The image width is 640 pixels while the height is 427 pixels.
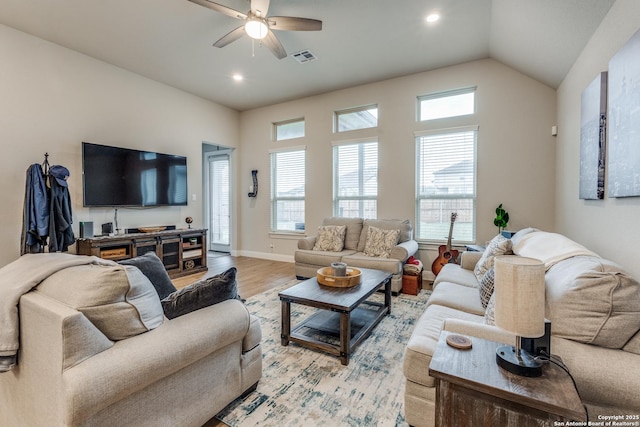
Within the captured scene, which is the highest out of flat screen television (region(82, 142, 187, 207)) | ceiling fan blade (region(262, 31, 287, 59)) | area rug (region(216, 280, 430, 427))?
ceiling fan blade (region(262, 31, 287, 59))

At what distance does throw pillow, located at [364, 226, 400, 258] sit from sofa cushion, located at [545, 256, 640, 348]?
2742mm

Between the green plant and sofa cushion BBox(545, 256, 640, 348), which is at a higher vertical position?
the green plant

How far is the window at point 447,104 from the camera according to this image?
4402 millimetres

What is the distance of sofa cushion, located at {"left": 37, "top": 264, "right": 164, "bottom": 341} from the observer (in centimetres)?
120

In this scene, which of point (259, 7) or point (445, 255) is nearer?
point (259, 7)

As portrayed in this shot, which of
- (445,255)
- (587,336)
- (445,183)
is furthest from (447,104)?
(587,336)

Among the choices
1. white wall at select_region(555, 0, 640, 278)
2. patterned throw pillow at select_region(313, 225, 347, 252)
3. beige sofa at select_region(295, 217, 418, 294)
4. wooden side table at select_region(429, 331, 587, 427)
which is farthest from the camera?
patterned throw pillow at select_region(313, 225, 347, 252)

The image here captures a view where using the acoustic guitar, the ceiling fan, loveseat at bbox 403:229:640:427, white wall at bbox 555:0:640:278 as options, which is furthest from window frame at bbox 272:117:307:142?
loveseat at bbox 403:229:640:427

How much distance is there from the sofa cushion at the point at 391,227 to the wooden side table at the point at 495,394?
10.7 ft

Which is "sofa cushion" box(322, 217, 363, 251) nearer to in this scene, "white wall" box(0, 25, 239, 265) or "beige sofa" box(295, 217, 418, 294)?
"beige sofa" box(295, 217, 418, 294)

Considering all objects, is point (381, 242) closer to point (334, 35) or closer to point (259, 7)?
point (334, 35)

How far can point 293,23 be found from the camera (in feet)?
9.27

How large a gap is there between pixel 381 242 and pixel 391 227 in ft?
1.26

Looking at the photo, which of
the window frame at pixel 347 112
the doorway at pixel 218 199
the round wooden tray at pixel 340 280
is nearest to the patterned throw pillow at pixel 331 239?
the round wooden tray at pixel 340 280
